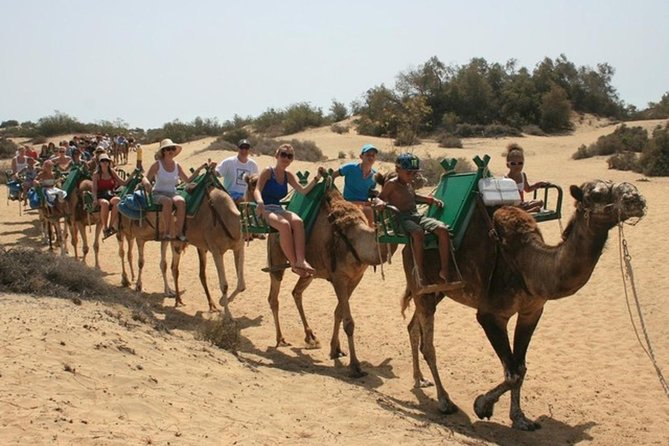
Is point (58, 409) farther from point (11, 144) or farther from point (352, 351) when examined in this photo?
point (11, 144)

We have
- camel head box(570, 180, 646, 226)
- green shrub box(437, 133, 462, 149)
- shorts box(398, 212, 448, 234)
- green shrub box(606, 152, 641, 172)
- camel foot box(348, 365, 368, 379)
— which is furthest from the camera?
green shrub box(437, 133, 462, 149)

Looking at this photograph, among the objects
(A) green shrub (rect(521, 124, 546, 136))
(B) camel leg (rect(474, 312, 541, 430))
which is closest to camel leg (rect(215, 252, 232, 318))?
(B) camel leg (rect(474, 312, 541, 430))

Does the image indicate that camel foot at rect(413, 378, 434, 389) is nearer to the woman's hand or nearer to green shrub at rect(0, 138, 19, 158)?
the woman's hand

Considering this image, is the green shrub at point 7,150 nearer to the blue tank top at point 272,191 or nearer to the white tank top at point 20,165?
the white tank top at point 20,165

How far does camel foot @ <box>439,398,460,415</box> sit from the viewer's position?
764 cm

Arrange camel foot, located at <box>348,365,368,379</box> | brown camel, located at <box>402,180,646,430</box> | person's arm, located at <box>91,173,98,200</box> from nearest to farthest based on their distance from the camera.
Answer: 1. brown camel, located at <box>402,180,646,430</box>
2. camel foot, located at <box>348,365,368,379</box>
3. person's arm, located at <box>91,173,98,200</box>

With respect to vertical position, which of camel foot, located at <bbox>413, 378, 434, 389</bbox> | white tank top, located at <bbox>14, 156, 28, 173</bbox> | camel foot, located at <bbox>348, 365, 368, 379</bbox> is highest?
white tank top, located at <bbox>14, 156, 28, 173</bbox>

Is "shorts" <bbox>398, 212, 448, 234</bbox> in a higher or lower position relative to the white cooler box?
lower

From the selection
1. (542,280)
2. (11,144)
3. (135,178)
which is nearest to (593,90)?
(11,144)

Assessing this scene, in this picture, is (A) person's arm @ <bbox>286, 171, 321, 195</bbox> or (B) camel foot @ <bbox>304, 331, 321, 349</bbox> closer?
(A) person's arm @ <bbox>286, 171, 321, 195</bbox>

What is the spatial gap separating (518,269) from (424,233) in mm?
1025

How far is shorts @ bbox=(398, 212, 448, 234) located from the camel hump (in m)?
0.54

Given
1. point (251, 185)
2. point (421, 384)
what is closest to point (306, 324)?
point (251, 185)

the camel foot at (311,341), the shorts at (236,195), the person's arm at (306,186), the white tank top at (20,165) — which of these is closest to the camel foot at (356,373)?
the camel foot at (311,341)
